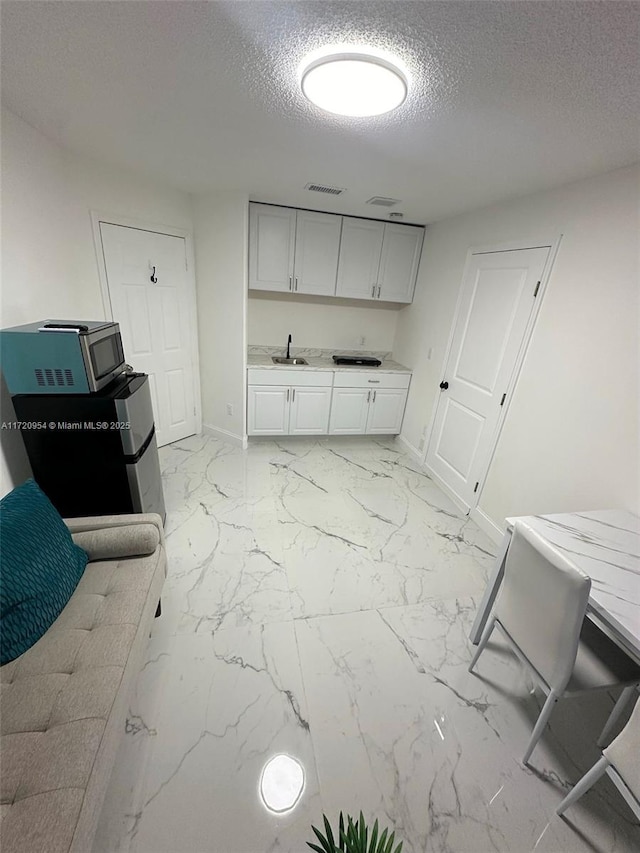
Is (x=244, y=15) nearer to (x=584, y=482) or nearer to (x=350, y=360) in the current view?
(x=584, y=482)

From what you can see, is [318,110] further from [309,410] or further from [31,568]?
[309,410]

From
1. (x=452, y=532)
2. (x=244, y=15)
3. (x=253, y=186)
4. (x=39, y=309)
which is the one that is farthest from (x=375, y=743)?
(x=253, y=186)

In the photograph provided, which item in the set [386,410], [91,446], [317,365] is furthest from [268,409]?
[91,446]

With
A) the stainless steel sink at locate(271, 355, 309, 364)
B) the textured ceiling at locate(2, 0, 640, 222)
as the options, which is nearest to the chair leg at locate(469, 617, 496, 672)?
the textured ceiling at locate(2, 0, 640, 222)

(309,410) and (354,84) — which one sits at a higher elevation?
(354,84)

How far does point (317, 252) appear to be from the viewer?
3.29 m

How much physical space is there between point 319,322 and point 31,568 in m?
3.31

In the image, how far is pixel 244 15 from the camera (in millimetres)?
957

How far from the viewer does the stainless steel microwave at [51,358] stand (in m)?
1.51

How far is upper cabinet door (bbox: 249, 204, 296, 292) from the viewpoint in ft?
9.98

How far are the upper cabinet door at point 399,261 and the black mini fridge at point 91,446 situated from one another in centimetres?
265

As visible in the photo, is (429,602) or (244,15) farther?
(429,602)

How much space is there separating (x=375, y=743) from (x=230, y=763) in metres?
0.56

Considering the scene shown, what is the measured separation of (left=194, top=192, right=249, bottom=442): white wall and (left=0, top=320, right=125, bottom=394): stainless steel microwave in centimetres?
158
